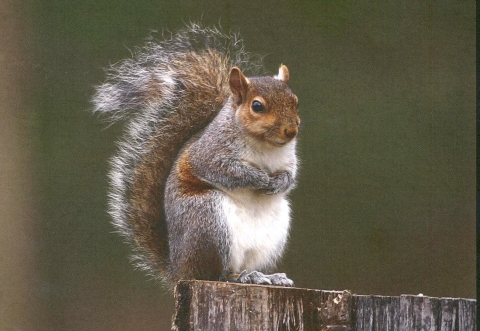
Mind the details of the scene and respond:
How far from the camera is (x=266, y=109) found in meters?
1.92

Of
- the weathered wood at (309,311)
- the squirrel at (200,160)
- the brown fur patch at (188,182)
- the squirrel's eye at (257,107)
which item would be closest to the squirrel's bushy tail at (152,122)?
the squirrel at (200,160)

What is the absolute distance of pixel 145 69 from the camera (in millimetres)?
2270

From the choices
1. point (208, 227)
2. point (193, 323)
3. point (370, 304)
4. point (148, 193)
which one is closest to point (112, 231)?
point (148, 193)

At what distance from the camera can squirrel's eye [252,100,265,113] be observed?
193 cm

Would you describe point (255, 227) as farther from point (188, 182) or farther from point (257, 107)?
point (257, 107)

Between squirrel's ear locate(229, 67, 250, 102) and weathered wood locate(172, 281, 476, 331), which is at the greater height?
squirrel's ear locate(229, 67, 250, 102)

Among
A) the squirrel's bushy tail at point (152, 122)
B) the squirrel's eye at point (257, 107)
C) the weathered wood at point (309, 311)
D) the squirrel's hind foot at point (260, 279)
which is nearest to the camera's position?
the weathered wood at point (309, 311)

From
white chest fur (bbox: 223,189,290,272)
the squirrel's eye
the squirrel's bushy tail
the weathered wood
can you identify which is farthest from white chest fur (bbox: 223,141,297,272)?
the weathered wood

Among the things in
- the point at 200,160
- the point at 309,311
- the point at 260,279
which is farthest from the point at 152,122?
the point at 309,311

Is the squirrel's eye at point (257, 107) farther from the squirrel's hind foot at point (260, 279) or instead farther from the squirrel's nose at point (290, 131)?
the squirrel's hind foot at point (260, 279)

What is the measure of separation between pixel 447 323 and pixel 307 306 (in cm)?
27

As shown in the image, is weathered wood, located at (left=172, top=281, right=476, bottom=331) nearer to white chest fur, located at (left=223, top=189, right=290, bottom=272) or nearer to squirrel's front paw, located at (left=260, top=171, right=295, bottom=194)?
white chest fur, located at (left=223, top=189, right=290, bottom=272)

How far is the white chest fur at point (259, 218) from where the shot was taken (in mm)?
1900

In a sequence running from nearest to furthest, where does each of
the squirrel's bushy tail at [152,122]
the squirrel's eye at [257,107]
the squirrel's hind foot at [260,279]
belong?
1. the squirrel's hind foot at [260,279]
2. the squirrel's eye at [257,107]
3. the squirrel's bushy tail at [152,122]
